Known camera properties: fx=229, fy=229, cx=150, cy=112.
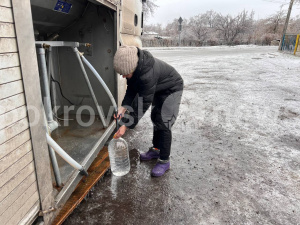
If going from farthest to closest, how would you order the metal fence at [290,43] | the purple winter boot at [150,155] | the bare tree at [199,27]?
the bare tree at [199,27], the metal fence at [290,43], the purple winter boot at [150,155]

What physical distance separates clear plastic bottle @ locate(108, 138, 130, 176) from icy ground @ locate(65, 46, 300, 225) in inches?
→ 3.8

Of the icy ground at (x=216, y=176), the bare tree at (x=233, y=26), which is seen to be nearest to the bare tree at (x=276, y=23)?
the bare tree at (x=233, y=26)

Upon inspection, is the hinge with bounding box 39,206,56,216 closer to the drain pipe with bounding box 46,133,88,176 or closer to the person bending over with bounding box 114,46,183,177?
the drain pipe with bounding box 46,133,88,176

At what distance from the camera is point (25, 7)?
1385 millimetres

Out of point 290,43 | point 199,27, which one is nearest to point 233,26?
point 199,27

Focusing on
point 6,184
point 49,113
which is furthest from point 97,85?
point 6,184

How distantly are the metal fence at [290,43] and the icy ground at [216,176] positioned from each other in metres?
12.9

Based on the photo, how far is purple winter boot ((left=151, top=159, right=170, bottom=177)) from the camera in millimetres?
2635

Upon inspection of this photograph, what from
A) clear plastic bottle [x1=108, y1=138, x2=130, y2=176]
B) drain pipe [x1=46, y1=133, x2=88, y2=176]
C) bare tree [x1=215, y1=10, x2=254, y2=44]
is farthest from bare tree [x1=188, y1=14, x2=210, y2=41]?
drain pipe [x1=46, y1=133, x2=88, y2=176]

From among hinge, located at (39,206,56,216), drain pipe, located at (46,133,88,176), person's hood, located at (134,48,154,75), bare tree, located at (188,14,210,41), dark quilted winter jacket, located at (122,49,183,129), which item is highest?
bare tree, located at (188,14,210,41)

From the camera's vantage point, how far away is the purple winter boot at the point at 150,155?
298cm

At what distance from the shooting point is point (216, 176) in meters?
2.67

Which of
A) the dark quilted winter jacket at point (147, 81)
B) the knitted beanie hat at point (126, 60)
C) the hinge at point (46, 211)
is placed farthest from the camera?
the dark quilted winter jacket at point (147, 81)

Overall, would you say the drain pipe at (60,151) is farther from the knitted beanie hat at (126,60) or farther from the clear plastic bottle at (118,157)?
the knitted beanie hat at (126,60)
